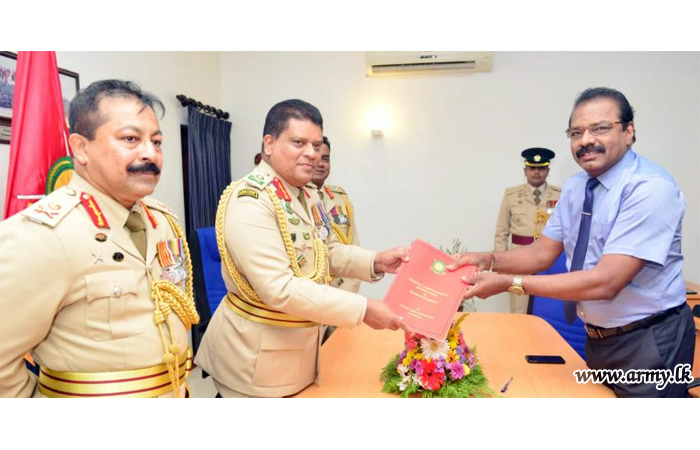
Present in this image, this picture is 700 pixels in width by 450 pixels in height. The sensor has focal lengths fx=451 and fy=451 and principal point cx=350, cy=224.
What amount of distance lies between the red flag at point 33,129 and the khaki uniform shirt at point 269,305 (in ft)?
2.40

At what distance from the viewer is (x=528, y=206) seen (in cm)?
475

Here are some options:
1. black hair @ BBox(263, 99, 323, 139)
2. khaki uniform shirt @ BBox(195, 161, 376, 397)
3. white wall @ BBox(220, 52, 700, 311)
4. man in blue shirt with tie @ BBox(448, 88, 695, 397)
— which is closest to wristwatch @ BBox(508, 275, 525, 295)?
man in blue shirt with tie @ BBox(448, 88, 695, 397)

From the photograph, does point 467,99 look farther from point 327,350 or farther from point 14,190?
point 14,190

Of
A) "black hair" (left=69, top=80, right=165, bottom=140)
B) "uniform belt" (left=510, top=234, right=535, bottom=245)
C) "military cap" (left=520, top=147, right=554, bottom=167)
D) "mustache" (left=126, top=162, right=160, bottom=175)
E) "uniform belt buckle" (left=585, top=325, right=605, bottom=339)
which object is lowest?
"uniform belt" (left=510, top=234, right=535, bottom=245)

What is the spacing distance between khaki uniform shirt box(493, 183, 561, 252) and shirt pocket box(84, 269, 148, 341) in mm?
4191

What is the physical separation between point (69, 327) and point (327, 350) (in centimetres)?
123

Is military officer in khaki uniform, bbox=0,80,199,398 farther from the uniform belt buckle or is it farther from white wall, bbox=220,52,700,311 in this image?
white wall, bbox=220,52,700,311

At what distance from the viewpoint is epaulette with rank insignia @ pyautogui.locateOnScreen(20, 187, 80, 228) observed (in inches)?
42.8

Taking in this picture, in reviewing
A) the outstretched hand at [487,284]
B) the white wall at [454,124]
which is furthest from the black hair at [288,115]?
the white wall at [454,124]

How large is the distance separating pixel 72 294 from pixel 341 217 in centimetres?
242

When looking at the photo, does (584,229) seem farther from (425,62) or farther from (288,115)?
(425,62)

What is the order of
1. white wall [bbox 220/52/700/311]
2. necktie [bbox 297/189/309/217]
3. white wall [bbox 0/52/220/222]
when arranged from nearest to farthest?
1. necktie [bbox 297/189/309/217]
2. white wall [bbox 0/52/220/222]
3. white wall [bbox 220/52/700/311]

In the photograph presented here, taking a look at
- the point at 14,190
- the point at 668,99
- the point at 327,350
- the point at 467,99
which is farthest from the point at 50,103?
the point at 668,99

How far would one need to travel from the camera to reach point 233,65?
5.44 meters
